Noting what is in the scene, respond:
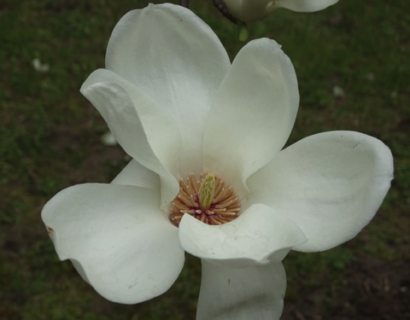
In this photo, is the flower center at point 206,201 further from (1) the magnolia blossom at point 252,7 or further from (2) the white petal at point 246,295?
(1) the magnolia blossom at point 252,7

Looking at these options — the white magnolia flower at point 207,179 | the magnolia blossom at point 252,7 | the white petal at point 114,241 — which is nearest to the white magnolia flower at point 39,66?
the magnolia blossom at point 252,7

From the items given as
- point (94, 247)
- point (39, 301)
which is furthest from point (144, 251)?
point (39, 301)

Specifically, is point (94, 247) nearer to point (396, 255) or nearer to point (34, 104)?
point (396, 255)

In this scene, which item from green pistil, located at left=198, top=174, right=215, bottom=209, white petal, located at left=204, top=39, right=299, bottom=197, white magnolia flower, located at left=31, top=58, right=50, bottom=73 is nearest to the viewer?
white petal, located at left=204, top=39, right=299, bottom=197

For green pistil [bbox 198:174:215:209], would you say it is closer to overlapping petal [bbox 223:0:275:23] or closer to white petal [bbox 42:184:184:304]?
white petal [bbox 42:184:184:304]

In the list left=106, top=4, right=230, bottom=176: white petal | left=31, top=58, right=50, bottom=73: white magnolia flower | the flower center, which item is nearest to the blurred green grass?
left=31, top=58, right=50, bottom=73: white magnolia flower

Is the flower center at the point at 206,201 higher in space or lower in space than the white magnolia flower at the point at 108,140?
higher
